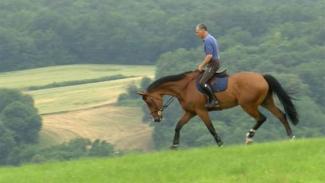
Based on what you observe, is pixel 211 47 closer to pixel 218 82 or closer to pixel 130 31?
pixel 218 82

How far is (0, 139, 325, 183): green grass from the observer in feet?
48.7

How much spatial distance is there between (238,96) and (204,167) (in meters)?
3.19

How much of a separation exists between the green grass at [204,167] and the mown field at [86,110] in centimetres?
5626

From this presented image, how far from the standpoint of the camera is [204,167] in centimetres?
1580

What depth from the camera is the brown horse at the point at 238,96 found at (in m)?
18.5

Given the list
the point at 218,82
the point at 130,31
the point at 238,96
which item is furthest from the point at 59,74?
the point at 238,96

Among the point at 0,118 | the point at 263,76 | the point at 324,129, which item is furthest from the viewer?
the point at 0,118

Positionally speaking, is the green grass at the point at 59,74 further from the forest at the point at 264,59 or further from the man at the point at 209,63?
the man at the point at 209,63

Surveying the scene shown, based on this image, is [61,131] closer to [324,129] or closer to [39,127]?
[39,127]

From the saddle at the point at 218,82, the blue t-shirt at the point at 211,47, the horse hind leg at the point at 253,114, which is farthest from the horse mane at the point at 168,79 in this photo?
the horse hind leg at the point at 253,114

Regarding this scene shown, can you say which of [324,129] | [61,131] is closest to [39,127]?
[61,131]

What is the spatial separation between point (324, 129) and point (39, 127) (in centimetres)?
2690

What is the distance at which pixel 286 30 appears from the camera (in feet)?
490

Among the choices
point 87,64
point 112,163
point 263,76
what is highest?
point 263,76
